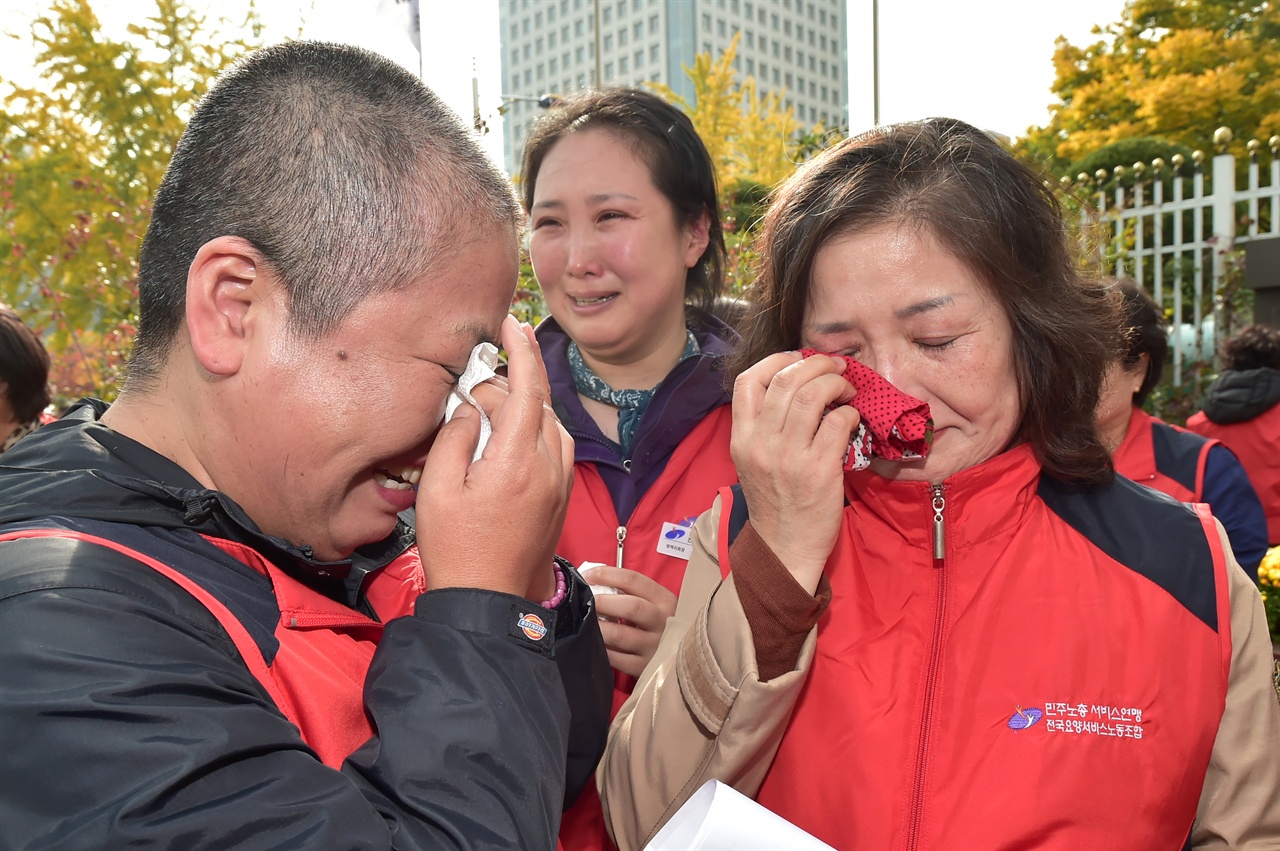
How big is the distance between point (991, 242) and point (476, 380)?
122cm

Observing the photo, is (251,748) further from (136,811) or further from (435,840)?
(435,840)

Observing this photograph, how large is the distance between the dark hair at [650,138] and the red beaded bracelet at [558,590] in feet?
6.03

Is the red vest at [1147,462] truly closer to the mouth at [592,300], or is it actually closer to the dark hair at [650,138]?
the dark hair at [650,138]

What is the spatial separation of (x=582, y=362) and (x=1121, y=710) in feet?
6.56

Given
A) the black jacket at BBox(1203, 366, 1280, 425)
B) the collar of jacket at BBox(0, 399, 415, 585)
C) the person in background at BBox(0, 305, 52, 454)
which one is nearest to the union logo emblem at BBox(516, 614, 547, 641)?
the collar of jacket at BBox(0, 399, 415, 585)

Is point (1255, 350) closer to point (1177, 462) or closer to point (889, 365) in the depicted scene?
point (1177, 462)

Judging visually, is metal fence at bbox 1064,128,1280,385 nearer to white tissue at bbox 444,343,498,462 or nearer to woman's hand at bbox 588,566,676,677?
woman's hand at bbox 588,566,676,677

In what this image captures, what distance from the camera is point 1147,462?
441cm

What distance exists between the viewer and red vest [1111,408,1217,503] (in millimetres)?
4305

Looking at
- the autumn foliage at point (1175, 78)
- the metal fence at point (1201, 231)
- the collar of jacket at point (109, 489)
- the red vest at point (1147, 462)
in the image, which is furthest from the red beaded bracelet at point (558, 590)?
the autumn foliage at point (1175, 78)

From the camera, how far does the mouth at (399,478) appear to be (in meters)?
1.55

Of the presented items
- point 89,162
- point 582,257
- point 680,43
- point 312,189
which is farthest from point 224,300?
point 680,43

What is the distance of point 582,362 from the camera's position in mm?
3377

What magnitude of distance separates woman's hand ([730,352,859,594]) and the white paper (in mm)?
Answer: 574
